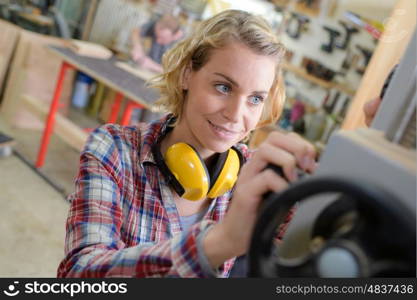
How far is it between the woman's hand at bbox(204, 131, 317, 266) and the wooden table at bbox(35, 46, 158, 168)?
2059mm

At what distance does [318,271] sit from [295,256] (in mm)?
97

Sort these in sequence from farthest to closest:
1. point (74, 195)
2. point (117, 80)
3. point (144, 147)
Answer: point (117, 80)
point (144, 147)
point (74, 195)

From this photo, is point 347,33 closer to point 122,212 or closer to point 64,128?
point 64,128

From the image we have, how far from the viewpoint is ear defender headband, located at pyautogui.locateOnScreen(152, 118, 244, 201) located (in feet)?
3.03

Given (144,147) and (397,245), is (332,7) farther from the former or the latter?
(397,245)

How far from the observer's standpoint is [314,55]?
368 cm

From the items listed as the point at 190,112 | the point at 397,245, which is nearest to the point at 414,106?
the point at 397,245

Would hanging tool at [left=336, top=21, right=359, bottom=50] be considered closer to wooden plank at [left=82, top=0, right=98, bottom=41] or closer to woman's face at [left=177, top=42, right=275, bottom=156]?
woman's face at [left=177, top=42, right=275, bottom=156]

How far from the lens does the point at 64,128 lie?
9.84 ft

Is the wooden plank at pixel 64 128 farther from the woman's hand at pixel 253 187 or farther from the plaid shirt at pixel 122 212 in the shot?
the woman's hand at pixel 253 187

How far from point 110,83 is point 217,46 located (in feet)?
6.01

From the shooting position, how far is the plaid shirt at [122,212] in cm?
61

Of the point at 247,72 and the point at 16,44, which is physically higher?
the point at 247,72

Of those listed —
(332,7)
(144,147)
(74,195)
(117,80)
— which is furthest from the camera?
(332,7)
